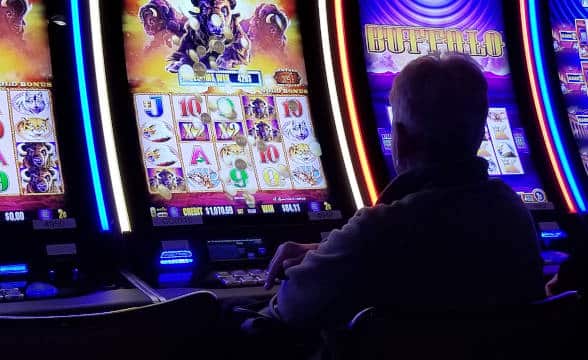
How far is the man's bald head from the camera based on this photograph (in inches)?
83.1

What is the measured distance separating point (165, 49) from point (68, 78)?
0.37 m

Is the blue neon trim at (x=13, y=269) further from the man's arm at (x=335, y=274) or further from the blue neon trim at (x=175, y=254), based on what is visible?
the man's arm at (x=335, y=274)

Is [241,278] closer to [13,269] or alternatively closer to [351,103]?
[13,269]

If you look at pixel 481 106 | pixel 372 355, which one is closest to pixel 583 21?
pixel 481 106

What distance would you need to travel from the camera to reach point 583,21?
416cm

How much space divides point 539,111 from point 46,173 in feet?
6.70

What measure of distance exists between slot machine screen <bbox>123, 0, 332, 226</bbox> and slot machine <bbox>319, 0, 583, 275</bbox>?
202mm

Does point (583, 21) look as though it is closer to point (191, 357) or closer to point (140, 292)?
point (140, 292)

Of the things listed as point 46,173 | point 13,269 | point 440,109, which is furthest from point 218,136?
point 440,109

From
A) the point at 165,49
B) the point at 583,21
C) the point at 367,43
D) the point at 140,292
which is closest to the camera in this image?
the point at 140,292

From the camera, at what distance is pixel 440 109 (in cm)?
211

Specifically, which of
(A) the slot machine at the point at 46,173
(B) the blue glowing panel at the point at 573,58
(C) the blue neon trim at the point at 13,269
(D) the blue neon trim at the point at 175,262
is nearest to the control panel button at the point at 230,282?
(D) the blue neon trim at the point at 175,262

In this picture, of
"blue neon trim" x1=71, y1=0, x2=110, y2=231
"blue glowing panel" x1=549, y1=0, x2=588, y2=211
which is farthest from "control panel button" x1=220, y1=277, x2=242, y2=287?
"blue glowing panel" x1=549, y1=0, x2=588, y2=211

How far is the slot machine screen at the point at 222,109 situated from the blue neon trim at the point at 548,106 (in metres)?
1.10
